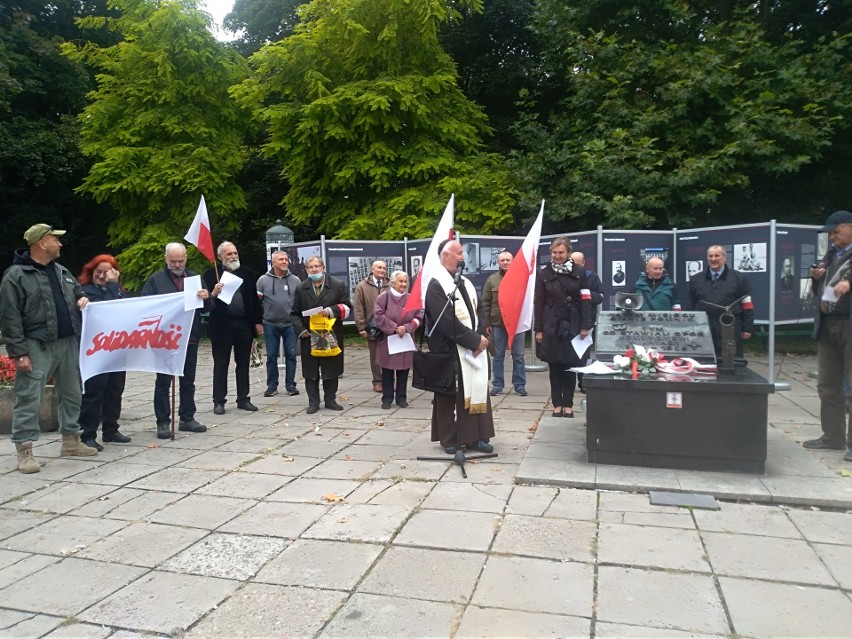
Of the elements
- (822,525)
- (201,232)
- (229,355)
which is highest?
(201,232)

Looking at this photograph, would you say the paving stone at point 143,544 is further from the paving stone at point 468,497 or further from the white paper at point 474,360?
the white paper at point 474,360

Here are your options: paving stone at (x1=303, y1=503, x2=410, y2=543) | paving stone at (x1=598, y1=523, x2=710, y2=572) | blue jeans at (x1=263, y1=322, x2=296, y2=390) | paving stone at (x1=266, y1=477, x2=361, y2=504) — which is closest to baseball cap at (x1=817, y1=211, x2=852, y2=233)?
paving stone at (x1=598, y1=523, x2=710, y2=572)

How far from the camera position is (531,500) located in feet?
16.6

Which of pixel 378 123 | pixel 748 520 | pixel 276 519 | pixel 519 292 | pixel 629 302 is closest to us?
pixel 748 520

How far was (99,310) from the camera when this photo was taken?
6832 millimetres

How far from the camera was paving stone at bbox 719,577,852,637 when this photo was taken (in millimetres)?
3207

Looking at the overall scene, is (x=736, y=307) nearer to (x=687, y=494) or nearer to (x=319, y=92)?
(x=687, y=494)

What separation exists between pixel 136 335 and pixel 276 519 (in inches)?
129

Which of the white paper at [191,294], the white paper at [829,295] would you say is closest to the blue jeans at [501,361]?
the white paper at [829,295]

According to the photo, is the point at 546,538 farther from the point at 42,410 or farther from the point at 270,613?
the point at 42,410

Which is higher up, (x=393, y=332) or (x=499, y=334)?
(x=393, y=332)

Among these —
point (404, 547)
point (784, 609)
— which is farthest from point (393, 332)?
point (784, 609)

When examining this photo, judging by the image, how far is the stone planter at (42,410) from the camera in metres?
7.44

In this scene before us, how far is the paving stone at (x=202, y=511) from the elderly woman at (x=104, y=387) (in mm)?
2154
